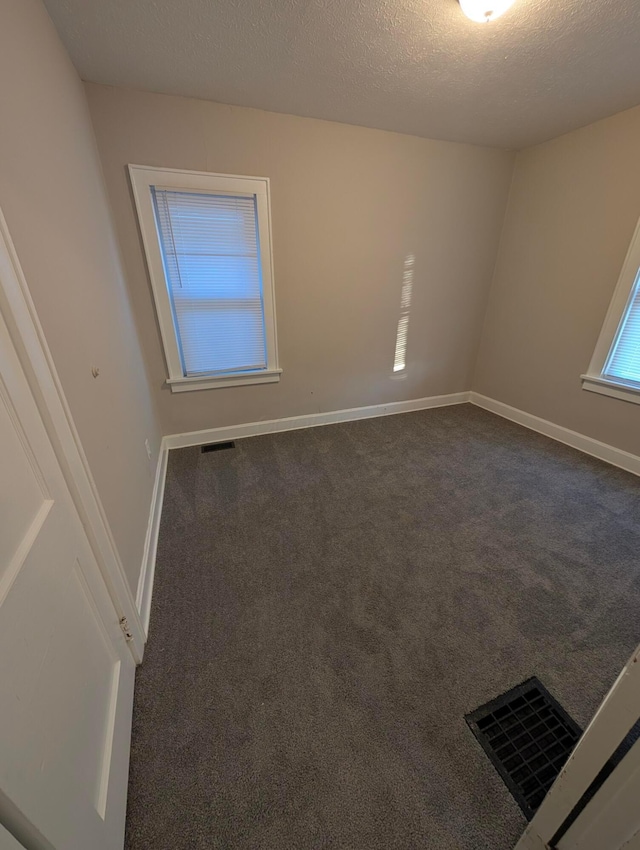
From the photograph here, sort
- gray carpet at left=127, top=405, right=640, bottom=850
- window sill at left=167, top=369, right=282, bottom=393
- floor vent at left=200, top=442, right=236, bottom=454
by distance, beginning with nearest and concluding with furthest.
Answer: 1. gray carpet at left=127, top=405, right=640, bottom=850
2. window sill at left=167, top=369, right=282, bottom=393
3. floor vent at left=200, top=442, right=236, bottom=454

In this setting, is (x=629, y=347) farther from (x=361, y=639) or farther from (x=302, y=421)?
(x=361, y=639)

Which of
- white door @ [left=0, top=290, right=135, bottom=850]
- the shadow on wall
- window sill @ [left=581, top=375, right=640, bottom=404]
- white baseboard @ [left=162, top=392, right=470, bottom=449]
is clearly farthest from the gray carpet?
the shadow on wall

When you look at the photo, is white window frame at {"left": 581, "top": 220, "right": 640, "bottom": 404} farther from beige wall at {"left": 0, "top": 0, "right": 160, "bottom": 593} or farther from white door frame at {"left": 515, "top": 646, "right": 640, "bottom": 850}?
beige wall at {"left": 0, "top": 0, "right": 160, "bottom": 593}

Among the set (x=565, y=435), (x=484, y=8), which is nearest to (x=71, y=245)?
(x=484, y=8)

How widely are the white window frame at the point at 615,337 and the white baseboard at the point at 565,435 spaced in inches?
16.4

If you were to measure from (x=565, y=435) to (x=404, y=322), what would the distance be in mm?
1804

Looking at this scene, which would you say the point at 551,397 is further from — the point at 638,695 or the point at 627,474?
the point at 638,695

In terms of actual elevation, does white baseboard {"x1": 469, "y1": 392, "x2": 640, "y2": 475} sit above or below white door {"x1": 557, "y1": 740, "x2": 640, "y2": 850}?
below

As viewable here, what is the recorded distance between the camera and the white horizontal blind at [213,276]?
2.21 m

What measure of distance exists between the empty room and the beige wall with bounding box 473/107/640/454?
0.02 meters

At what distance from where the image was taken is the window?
215 centimetres

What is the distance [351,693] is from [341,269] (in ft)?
9.24

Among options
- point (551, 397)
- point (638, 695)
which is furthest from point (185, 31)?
point (551, 397)

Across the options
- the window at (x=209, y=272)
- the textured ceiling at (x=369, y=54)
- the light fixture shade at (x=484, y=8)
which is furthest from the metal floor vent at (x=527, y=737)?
the textured ceiling at (x=369, y=54)
